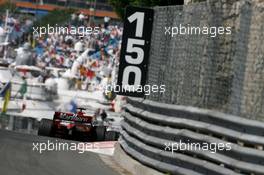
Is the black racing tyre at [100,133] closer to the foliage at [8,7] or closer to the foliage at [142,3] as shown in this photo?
the foliage at [142,3]

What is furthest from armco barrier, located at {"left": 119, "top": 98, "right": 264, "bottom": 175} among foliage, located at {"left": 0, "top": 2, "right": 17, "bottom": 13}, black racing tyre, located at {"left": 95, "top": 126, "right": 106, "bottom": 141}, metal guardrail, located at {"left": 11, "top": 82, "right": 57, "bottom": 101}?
foliage, located at {"left": 0, "top": 2, "right": 17, "bottom": 13}

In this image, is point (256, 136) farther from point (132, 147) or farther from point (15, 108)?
point (15, 108)

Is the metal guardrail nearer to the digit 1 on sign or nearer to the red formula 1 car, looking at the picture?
the red formula 1 car

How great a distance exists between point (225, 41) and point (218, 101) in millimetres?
678

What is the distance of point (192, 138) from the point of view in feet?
32.4

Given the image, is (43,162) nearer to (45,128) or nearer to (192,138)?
(192,138)

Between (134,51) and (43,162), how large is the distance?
235 cm

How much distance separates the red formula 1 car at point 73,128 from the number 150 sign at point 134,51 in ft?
18.6

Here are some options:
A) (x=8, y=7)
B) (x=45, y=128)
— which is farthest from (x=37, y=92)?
(x=45, y=128)

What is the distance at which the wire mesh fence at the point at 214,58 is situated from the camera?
8.66 meters

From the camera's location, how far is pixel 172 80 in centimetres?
1145

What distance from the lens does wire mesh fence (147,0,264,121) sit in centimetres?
866

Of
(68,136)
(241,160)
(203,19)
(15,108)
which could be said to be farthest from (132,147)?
(15,108)

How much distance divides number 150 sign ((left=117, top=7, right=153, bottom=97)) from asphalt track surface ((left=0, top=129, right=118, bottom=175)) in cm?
130
